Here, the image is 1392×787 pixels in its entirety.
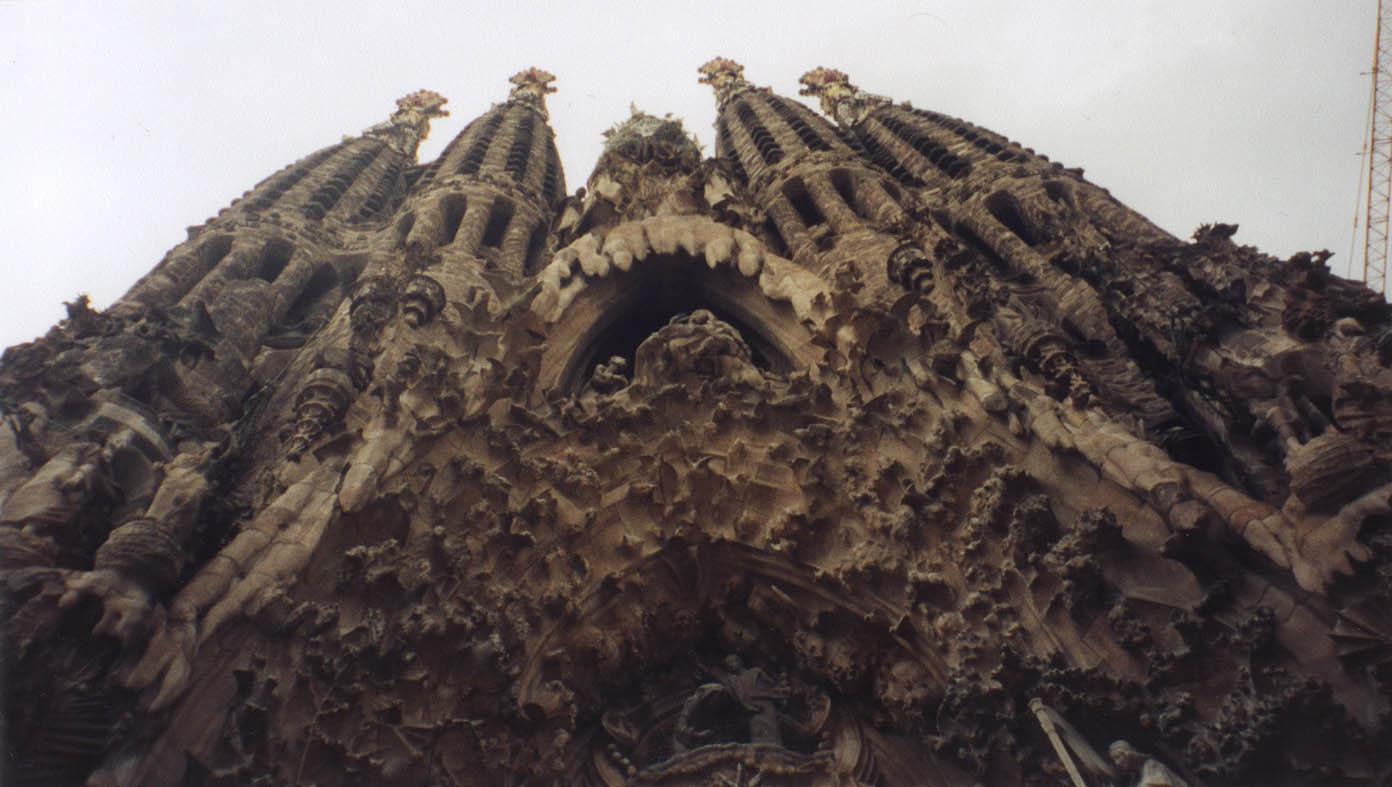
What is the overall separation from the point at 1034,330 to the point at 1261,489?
392cm

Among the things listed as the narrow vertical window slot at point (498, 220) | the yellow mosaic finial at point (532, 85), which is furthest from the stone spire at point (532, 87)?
the narrow vertical window slot at point (498, 220)

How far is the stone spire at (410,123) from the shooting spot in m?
34.1

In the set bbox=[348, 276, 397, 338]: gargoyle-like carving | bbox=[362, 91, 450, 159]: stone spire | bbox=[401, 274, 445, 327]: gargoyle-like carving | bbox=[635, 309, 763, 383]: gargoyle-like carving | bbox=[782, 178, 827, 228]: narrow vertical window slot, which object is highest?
bbox=[362, 91, 450, 159]: stone spire

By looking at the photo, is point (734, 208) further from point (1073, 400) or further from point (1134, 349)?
point (1073, 400)

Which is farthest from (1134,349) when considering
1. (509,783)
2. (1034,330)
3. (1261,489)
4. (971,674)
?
(509,783)

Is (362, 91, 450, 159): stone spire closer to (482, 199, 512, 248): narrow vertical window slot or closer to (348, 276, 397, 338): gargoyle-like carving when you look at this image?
(482, 199, 512, 248): narrow vertical window slot

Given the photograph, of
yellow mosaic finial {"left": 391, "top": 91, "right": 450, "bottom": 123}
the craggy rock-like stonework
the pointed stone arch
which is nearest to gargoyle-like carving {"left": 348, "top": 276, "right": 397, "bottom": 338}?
the craggy rock-like stonework

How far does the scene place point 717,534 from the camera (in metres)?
8.67

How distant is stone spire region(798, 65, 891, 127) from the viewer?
34866 mm

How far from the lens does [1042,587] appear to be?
6.38 metres

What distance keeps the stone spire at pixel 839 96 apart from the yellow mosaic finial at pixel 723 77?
2700 mm

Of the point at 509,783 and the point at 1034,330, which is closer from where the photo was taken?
the point at 509,783

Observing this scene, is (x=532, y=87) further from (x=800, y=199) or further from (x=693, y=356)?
(x=693, y=356)

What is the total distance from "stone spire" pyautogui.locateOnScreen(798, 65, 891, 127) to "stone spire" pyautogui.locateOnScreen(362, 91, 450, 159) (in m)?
15.2
